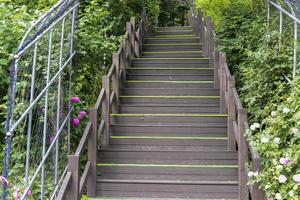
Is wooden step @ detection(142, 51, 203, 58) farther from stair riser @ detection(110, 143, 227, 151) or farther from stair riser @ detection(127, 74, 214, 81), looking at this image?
stair riser @ detection(110, 143, 227, 151)

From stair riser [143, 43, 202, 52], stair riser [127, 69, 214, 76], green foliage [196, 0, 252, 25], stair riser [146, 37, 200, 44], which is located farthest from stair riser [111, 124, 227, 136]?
green foliage [196, 0, 252, 25]

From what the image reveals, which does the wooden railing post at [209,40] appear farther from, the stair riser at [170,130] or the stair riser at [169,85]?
the stair riser at [170,130]

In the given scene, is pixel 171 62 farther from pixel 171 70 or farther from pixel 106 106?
pixel 106 106

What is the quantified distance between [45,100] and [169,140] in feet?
6.71

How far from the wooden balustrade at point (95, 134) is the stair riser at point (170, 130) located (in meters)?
0.37

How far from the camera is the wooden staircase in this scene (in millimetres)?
4777

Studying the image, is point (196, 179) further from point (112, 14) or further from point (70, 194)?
point (112, 14)

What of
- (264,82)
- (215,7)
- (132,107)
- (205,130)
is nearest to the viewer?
(264,82)

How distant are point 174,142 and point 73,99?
1.52 m

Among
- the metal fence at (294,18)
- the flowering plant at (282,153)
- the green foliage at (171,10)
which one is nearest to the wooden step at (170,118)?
the metal fence at (294,18)

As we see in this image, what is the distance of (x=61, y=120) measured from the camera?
15.5 ft

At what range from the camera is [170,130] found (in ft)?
19.2

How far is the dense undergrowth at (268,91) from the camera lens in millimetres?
3268

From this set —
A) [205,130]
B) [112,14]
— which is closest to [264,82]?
[205,130]
